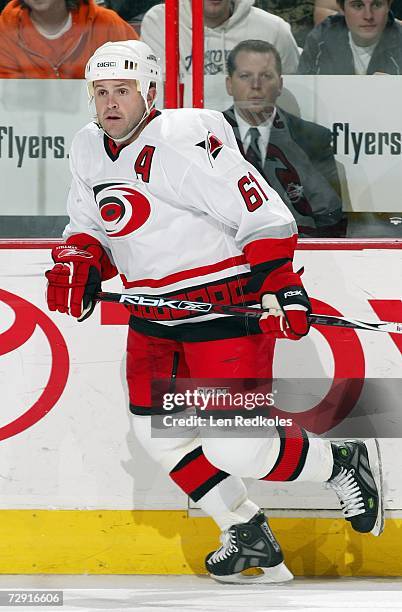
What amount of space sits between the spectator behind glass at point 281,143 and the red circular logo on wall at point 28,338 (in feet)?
2.32

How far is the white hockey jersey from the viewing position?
2873 millimetres

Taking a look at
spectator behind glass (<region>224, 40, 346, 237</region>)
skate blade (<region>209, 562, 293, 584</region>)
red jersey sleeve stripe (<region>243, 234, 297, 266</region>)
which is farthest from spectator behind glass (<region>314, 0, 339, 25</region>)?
skate blade (<region>209, 562, 293, 584</region>)

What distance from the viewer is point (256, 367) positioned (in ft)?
9.91

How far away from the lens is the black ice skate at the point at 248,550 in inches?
119

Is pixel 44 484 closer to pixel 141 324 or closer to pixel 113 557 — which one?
pixel 113 557

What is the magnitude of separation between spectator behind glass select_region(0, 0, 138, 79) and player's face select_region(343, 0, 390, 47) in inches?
23.6

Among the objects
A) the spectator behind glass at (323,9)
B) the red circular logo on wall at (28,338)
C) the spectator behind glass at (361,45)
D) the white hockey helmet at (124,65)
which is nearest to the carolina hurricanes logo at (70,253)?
the red circular logo on wall at (28,338)

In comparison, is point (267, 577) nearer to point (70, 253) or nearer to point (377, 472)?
point (377, 472)

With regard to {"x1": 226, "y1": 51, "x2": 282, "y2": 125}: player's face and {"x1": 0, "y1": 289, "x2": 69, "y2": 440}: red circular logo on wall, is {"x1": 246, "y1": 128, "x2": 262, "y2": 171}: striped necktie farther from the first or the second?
{"x1": 0, "y1": 289, "x2": 69, "y2": 440}: red circular logo on wall

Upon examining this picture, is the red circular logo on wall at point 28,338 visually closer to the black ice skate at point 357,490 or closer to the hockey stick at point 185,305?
the hockey stick at point 185,305

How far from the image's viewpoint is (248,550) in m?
3.04

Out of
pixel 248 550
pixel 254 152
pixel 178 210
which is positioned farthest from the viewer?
pixel 254 152

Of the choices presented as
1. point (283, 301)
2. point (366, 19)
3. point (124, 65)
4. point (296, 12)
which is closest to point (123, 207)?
point (124, 65)

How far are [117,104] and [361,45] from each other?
704 millimetres
